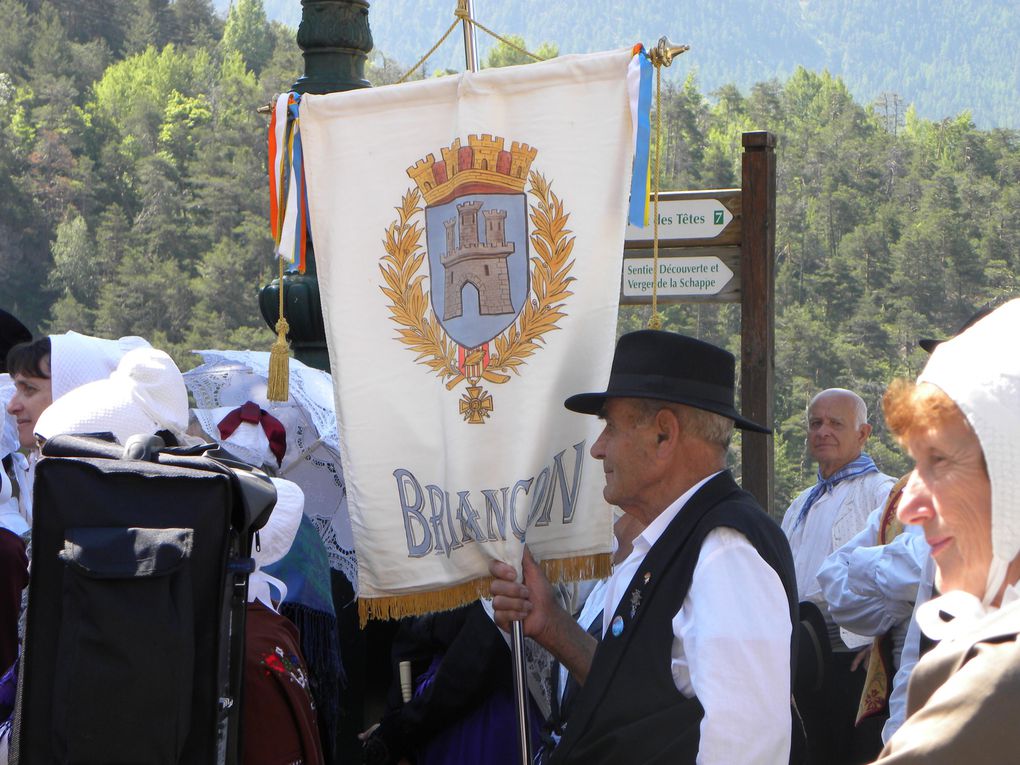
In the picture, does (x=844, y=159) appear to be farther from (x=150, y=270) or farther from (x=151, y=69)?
(x=151, y=69)

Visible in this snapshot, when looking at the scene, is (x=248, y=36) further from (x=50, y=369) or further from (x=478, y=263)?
(x=478, y=263)

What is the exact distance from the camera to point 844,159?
7400 centimetres

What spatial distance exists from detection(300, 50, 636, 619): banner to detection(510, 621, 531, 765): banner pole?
0.73 feet

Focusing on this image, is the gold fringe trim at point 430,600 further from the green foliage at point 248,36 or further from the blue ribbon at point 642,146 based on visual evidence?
the green foliage at point 248,36

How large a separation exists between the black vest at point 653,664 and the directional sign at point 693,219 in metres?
2.38

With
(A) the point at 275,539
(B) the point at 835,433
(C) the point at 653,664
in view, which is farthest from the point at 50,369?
(B) the point at 835,433

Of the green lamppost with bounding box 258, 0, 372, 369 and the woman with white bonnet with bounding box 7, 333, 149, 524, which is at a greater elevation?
the green lamppost with bounding box 258, 0, 372, 369

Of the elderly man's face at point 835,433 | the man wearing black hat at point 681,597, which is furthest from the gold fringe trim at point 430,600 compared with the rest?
the elderly man's face at point 835,433

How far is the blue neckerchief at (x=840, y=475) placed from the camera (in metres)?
5.41

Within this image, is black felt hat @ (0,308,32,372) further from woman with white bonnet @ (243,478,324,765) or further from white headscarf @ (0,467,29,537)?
woman with white bonnet @ (243,478,324,765)

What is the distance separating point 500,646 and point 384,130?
4.48 feet

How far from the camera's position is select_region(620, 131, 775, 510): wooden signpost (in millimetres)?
4676

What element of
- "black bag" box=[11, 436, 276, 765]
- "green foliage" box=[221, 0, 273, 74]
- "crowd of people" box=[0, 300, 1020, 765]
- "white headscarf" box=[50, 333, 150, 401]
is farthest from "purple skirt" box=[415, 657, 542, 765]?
"green foliage" box=[221, 0, 273, 74]

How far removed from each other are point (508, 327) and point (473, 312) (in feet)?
0.33
